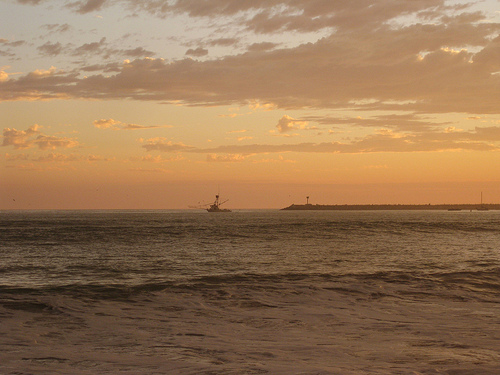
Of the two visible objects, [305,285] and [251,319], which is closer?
[251,319]

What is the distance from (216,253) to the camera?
5100 cm

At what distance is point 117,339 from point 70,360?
2.63 meters

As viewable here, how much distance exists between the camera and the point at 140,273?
34.9 m

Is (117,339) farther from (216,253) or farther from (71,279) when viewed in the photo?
(216,253)

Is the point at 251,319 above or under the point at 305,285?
above

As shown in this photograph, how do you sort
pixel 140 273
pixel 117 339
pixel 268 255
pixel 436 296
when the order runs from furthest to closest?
pixel 268 255 < pixel 140 273 < pixel 436 296 < pixel 117 339

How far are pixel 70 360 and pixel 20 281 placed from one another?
63.6 feet

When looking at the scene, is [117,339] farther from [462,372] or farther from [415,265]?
[415,265]

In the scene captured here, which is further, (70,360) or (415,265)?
(415,265)

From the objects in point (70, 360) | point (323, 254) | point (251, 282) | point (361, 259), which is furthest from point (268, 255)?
point (70, 360)

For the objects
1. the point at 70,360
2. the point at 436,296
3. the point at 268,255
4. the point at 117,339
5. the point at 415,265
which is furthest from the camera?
the point at 268,255

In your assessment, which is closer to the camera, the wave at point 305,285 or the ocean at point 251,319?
the ocean at point 251,319

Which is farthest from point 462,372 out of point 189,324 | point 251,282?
point 251,282

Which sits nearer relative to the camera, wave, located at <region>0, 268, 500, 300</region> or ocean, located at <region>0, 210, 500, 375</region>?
ocean, located at <region>0, 210, 500, 375</region>
